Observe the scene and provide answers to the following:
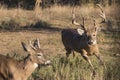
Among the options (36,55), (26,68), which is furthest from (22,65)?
(36,55)

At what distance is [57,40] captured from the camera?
20.7 metres

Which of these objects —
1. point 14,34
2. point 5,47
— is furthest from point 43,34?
point 5,47

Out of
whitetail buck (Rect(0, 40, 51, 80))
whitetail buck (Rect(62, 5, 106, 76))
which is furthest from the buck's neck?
whitetail buck (Rect(62, 5, 106, 76))

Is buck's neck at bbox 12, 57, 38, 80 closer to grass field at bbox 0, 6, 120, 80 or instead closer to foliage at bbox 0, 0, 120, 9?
grass field at bbox 0, 6, 120, 80

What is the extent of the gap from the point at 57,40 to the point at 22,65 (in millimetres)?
9384

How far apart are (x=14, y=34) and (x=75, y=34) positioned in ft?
22.6

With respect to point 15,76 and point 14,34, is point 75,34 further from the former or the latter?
point 14,34

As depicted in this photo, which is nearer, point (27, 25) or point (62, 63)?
point (62, 63)

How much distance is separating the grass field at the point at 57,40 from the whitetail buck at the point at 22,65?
76 cm

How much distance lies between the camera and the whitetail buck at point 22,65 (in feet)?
36.4

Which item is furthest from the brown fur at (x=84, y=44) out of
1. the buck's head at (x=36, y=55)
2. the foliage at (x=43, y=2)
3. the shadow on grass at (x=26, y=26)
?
the foliage at (x=43, y=2)

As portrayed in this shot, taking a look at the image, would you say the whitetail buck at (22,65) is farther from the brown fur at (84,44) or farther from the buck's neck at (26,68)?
the brown fur at (84,44)

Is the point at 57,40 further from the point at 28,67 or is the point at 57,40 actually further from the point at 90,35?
the point at 28,67

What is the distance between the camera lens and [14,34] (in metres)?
22.5
